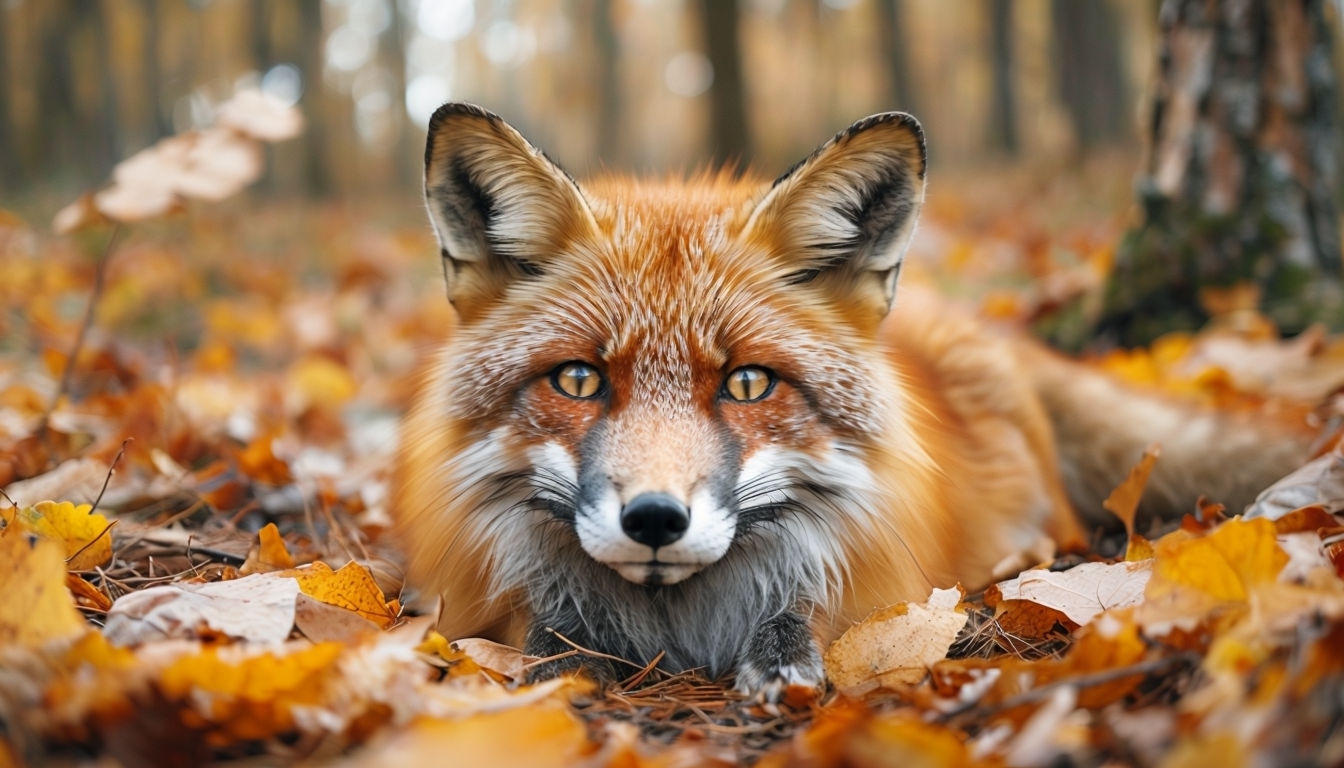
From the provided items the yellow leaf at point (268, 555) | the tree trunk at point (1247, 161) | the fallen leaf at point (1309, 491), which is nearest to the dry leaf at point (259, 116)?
the yellow leaf at point (268, 555)

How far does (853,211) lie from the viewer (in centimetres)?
302

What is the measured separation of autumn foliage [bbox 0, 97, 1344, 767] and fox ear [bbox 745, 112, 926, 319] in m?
1.07

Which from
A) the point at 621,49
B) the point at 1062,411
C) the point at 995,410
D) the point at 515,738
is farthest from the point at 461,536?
the point at 621,49

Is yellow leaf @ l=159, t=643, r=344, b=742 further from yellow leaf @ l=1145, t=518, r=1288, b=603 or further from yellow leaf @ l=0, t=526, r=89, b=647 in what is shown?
yellow leaf @ l=1145, t=518, r=1288, b=603

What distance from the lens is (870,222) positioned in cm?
305

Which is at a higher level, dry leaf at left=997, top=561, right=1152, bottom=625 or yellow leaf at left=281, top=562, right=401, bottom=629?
yellow leaf at left=281, top=562, right=401, bottom=629

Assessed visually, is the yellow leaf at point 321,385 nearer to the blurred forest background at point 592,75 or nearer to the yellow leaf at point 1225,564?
the blurred forest background at point 592,75

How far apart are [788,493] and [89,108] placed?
37.5 m

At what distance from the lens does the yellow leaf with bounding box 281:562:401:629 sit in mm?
2557

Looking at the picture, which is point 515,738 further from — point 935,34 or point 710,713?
point 935,34

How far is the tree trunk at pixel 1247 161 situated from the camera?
4.95 m

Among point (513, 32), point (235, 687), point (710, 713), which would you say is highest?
point (513, 32)

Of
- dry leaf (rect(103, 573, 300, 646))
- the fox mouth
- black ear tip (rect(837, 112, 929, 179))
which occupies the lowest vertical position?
the fox mouth

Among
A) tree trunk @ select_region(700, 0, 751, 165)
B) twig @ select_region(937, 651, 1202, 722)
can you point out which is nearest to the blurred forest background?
tree trunk @ select_region(700, 0, 751, 165)
